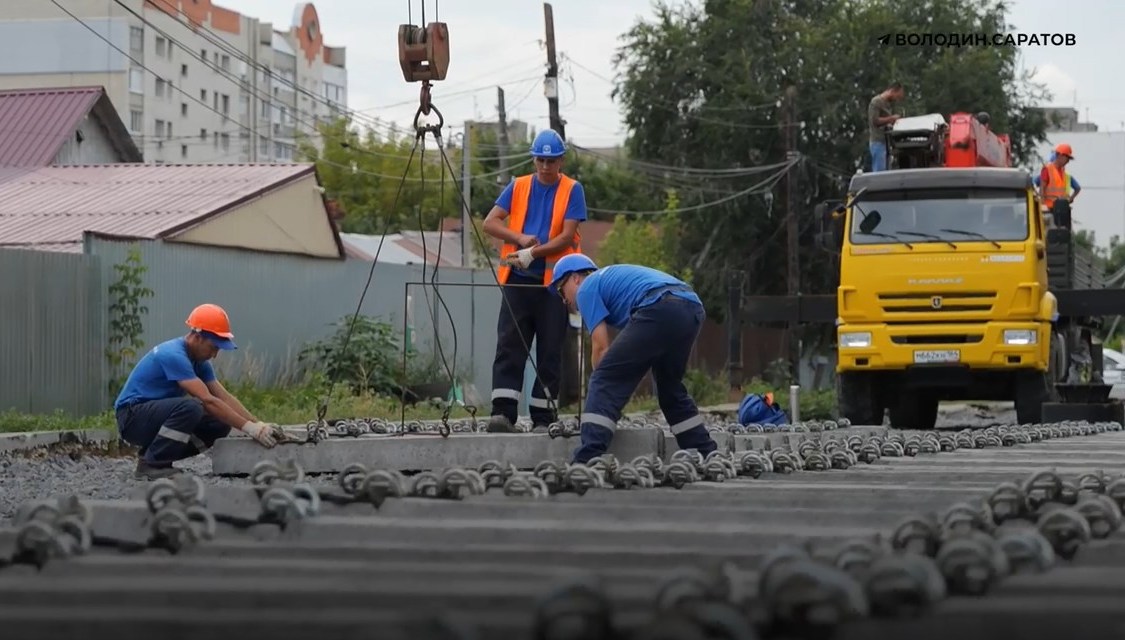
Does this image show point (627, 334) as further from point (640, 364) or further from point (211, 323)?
point (211, 323)

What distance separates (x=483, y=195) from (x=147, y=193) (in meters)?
37.6

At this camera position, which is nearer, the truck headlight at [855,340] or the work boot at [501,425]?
the work boot at [501,425]

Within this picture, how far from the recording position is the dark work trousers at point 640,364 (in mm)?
8742

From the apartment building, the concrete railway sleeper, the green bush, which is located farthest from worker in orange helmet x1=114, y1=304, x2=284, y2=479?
the apartment building

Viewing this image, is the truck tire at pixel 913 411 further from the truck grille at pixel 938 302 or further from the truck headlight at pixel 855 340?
the truck grille at pixel 938 302

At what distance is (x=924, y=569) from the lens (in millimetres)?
3217

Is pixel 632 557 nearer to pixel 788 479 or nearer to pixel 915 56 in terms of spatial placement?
pixel 788 479

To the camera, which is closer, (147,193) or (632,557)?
(632,557)

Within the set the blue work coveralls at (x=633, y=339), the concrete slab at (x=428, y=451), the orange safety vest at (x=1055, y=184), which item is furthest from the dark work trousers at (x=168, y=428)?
the orange safety vest at (x=1055, y=184)

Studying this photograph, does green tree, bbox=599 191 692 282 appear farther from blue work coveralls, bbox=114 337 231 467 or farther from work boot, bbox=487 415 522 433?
blue work coveralls, bbox=114 337 231 467

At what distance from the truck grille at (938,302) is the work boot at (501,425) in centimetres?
812

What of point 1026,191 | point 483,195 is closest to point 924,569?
point 1026,191

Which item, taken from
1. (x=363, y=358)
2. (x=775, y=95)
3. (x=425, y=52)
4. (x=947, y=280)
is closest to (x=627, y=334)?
(x=425, y=52)

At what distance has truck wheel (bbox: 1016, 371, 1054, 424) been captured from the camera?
57.9 feet
